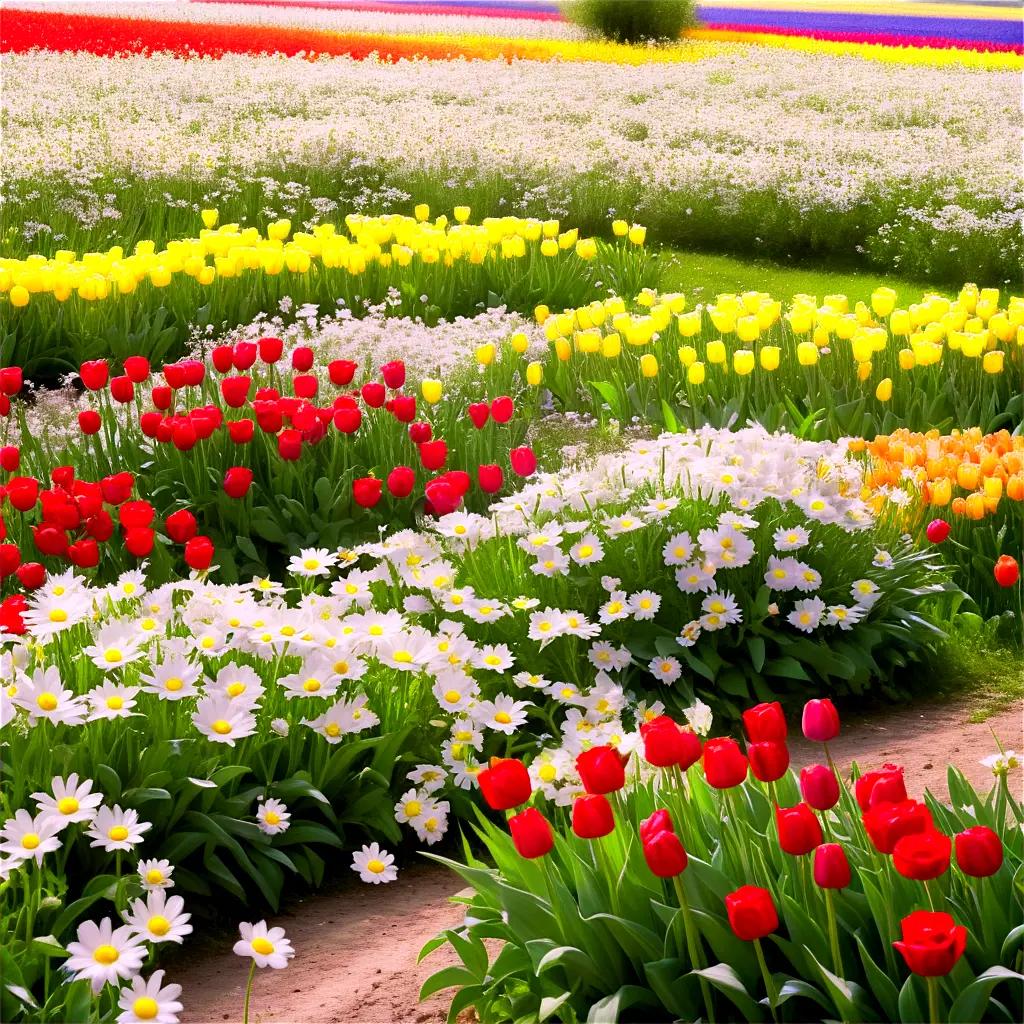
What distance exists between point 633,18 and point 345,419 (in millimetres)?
19815

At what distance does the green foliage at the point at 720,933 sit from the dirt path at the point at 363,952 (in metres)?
0.24

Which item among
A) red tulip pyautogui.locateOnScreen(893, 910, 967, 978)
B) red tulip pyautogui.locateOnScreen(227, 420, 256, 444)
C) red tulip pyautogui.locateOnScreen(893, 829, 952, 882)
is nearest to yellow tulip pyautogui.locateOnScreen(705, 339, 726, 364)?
red tulip pyautogui.locateOnScreen(227, 420, 256, 444)

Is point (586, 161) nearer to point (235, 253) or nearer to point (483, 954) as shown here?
point (235, 253)

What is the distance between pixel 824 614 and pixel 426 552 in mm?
1288

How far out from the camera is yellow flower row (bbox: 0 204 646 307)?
291 inches

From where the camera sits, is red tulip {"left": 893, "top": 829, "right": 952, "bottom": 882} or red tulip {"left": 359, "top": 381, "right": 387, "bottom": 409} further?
red tulip {"left": 359, "top": 381, "right": 387, "bottom": 409}

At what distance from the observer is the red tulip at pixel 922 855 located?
5.77 feet

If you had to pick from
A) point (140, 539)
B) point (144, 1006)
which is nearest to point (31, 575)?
point (140, 539)

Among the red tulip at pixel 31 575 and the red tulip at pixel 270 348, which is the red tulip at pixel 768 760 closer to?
the red tulip at pixel 31 575

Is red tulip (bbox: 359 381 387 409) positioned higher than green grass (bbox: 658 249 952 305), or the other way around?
red tulip (bbox: 359 381 387 409)

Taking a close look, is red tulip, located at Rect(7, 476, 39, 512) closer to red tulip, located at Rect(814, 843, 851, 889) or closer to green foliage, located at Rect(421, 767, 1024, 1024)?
green foliage, located at Rect(421, 767, 1024, 1024)

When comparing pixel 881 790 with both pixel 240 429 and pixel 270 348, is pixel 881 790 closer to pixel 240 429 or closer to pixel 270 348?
pixel 240 429

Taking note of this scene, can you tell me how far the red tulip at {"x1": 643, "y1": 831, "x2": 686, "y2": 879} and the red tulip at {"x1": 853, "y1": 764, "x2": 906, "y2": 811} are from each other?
1.03 feet

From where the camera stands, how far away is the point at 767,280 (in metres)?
11.8
